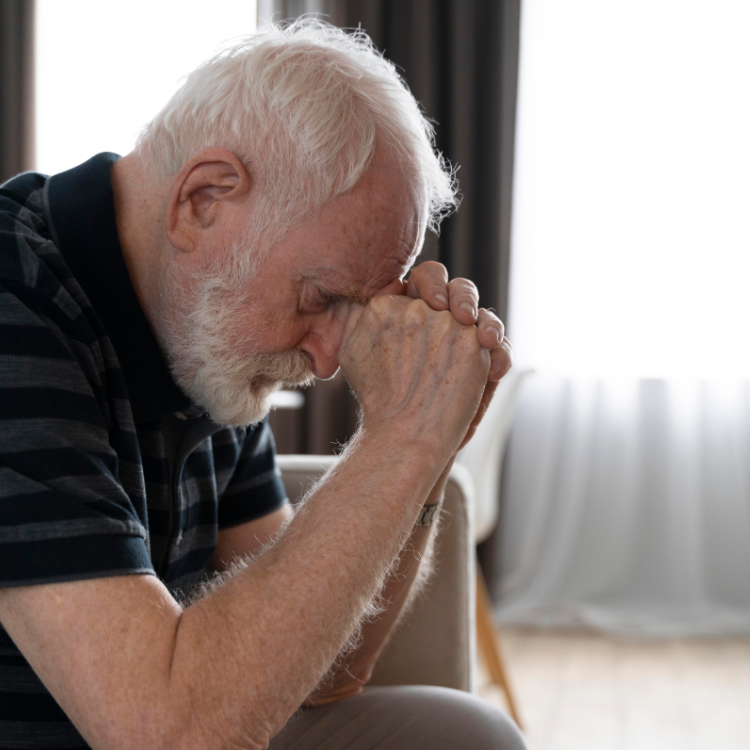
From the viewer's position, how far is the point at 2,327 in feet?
2.27

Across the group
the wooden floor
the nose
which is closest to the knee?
the nose

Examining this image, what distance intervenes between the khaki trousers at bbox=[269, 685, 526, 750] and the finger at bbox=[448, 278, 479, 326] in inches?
19.6

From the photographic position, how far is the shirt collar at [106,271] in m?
0.85

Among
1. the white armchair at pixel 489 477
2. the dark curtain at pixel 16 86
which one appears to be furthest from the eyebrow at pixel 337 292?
the dark curtain at pixel 16 86

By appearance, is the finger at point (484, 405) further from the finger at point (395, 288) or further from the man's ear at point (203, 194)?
the man's ear at point (203, 194)

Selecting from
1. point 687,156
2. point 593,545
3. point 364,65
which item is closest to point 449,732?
point 364,65

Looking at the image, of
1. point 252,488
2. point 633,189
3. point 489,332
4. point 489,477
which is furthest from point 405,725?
point 633,189

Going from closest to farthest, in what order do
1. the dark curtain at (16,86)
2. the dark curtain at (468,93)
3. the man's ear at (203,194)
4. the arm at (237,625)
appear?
the arm at (237,625)
the man's ear at (203,194)
the dark curtain at (468,93)
the dark curtain at (16,86)

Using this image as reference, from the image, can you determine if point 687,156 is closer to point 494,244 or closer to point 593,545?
point 494,244

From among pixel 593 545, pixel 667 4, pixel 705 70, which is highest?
pixel 667 4

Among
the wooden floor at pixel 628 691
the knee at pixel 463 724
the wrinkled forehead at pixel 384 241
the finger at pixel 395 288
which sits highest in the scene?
the wrinkled forehead at pixel 384 241

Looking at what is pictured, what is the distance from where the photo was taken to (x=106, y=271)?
33.9 inches

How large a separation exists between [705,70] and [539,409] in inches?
52.9

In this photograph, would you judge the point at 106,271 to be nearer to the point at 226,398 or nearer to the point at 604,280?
the point at 226,398
